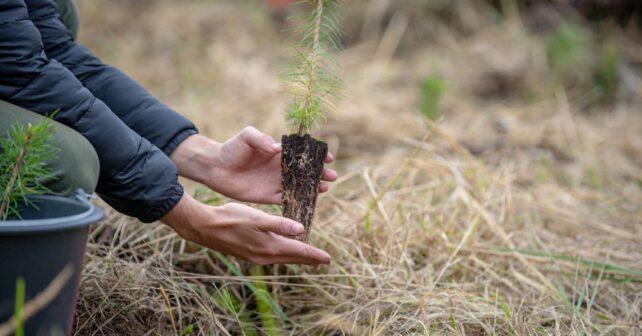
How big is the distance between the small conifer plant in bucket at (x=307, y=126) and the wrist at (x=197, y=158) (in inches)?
11.4

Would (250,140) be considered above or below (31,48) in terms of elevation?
below

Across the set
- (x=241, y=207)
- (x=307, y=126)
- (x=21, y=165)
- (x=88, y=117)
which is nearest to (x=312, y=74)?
(x=307, y=126)

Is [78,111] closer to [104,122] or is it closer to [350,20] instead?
[104,122]

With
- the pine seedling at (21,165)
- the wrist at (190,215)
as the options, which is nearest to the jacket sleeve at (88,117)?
the wrist at (190,215)

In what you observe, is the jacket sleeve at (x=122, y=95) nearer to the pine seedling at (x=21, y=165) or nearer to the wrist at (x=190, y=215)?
the wrist at (x=190, y=215)

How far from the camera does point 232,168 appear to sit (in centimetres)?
178

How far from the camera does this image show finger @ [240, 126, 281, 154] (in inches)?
64.4

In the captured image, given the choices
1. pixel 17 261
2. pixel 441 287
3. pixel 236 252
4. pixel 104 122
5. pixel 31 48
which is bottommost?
pixel 441 287

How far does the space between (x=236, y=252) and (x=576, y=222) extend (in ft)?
5.08

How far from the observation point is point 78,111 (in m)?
1.30

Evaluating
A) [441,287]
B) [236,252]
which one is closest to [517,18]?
[441,287]

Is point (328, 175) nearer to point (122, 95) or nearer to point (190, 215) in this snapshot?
point (190, 215)

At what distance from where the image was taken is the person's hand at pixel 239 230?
57.2 inches

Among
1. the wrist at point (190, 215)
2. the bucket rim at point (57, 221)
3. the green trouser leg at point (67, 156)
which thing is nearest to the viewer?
the bucket rim at point (57, 221)
